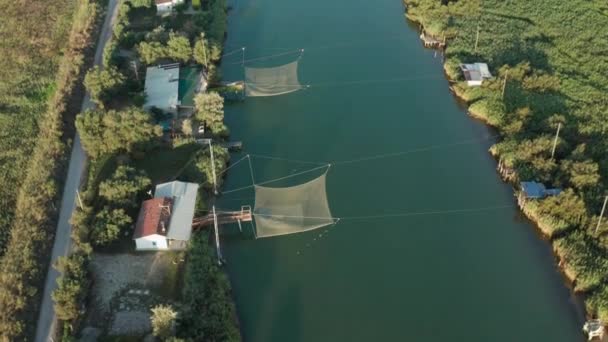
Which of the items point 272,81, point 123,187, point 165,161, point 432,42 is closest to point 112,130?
point 165,161

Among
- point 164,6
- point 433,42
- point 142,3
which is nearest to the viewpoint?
point 433,42

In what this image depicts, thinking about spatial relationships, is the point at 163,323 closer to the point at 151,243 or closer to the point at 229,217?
the point at 151,243

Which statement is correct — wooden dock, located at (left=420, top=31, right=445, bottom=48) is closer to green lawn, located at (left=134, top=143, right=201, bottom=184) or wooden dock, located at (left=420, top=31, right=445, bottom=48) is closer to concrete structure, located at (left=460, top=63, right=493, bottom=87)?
concrete structure, located at (left=460, top=63, right=493, bottom=87)

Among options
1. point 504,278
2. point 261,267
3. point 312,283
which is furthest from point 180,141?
point 504,278

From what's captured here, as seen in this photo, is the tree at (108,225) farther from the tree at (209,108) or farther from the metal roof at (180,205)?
the tree at (209,108)

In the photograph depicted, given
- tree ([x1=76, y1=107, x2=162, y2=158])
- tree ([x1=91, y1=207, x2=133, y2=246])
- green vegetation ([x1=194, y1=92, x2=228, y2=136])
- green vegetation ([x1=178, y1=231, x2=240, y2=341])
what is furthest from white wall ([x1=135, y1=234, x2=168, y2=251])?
green vegetation ([x1=194, y1=92, x2=228, y2=136])
